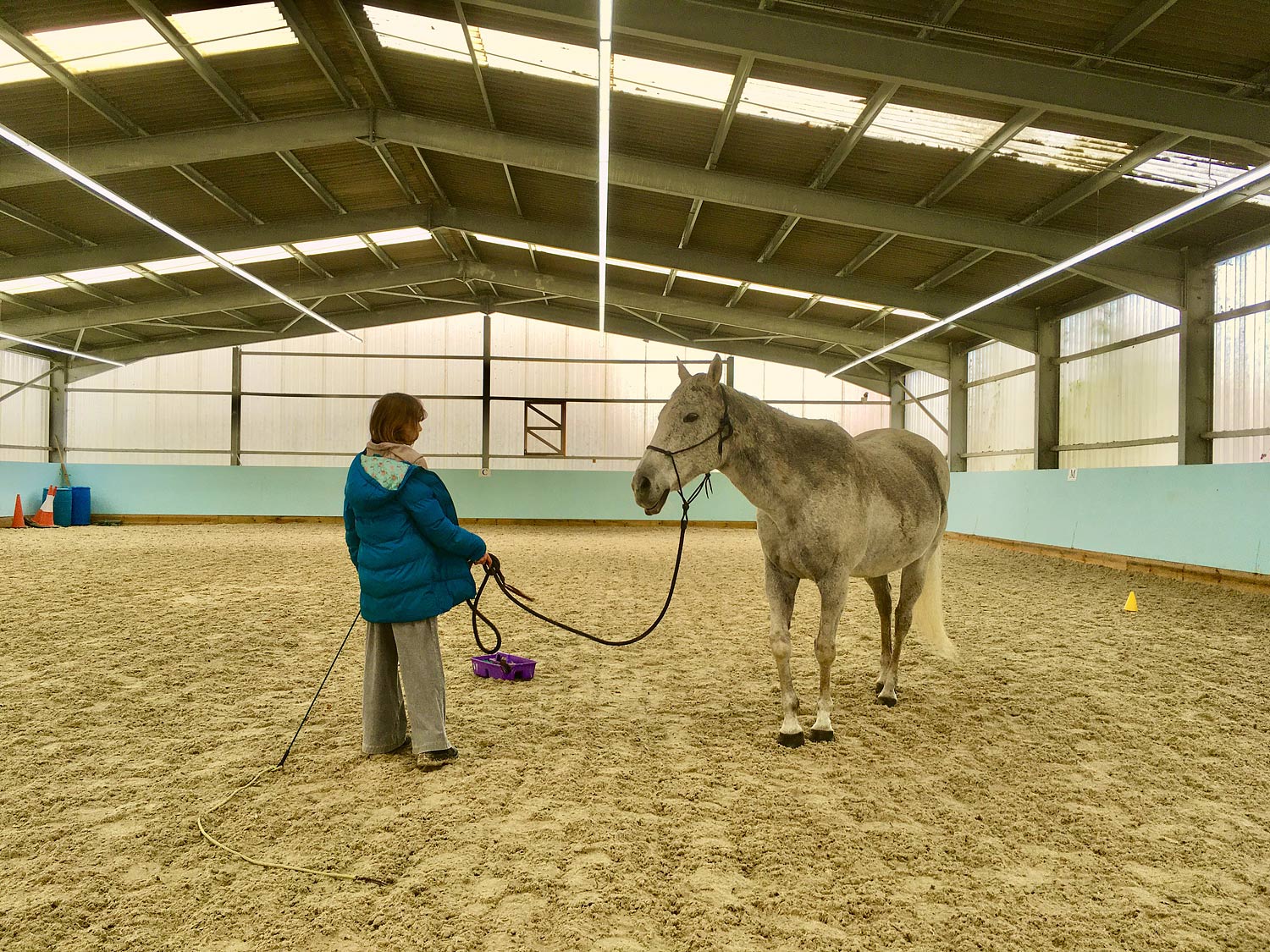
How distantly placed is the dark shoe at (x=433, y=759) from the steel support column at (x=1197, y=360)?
10801 mm

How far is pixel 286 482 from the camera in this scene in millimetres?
19406

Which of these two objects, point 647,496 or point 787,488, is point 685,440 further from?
point 787,488

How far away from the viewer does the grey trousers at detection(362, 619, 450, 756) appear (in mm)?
2924

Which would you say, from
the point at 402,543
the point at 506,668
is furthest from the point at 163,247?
the point at 402,543

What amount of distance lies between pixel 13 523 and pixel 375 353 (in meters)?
Result: 8.97

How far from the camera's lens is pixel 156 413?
19953mm

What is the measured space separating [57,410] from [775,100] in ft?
67.7

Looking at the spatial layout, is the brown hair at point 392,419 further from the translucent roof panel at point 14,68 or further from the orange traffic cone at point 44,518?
the orange traffic cone at point 44,518

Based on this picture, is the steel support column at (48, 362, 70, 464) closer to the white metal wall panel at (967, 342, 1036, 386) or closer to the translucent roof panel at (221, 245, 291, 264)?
the translucent roof panel at (221, 245, 291, 264)

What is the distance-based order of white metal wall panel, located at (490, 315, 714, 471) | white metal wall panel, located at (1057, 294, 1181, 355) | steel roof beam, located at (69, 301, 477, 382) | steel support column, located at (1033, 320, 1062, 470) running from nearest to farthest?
1. white metal wall panel, located at (1057, 294, 1181, 355)
2. steel support column, located at (1033, 320, 1062, 470)
3. steel roof beam, located at (69, 301, 477, 382)
4. white metal wall panel, located at (490, 315, 714, 471)

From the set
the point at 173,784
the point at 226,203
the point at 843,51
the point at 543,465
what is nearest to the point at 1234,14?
the point at 843,51

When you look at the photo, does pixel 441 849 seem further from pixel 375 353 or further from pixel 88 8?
pixel 375 353

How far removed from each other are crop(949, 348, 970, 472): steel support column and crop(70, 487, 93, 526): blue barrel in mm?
20969

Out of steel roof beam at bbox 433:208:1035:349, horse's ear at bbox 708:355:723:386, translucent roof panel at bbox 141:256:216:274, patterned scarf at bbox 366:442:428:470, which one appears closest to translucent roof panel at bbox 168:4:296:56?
steel roof beam at bbox 433:208:1035:349
